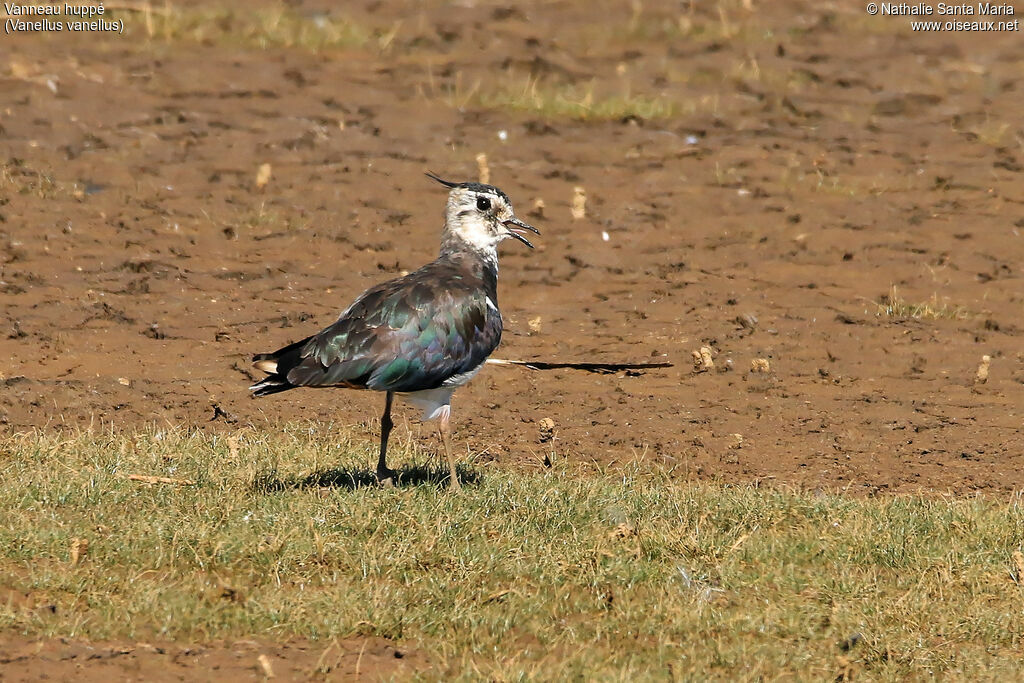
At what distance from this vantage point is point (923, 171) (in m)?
15.5

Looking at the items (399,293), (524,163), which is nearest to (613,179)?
(524,163)

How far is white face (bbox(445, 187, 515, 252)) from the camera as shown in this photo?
9516 mm

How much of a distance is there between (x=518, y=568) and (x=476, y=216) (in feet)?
9.56

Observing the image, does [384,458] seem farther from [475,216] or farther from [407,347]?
[475,216]

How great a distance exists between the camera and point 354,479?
338 inches

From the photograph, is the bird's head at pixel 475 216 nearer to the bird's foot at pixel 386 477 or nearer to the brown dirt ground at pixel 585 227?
the brown dirt ground at pixel 585 227

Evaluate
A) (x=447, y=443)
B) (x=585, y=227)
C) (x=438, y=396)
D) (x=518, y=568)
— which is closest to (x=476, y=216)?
(x=438, y=396)

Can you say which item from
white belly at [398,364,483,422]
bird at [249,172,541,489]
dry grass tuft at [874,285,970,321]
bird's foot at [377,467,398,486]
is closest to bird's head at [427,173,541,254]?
bird at [249,172,541,489]

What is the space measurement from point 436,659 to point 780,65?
13.4m

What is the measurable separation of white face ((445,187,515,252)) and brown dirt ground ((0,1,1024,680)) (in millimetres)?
1330

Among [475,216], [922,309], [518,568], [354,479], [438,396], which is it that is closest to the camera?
[518,568]

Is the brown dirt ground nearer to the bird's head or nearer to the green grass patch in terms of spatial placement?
the green grass patch

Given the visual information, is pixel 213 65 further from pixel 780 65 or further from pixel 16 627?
pixel 16 627

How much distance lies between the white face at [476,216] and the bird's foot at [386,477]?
1651 millimetres
